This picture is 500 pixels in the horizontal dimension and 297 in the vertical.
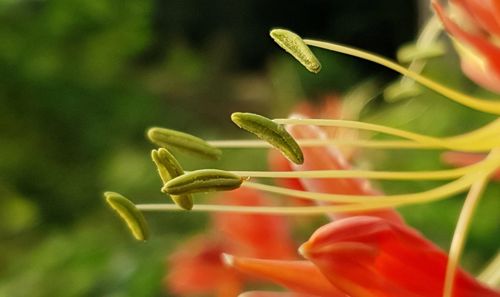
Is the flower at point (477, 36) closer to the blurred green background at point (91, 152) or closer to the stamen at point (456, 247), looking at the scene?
the stamen at point (456, 247)

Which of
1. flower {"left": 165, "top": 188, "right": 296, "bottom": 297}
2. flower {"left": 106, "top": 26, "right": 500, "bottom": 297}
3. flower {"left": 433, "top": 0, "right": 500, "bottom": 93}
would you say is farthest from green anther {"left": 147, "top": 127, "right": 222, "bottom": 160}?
flower {"left": 165, "top": 188, "right": 296, "bottom": 297}

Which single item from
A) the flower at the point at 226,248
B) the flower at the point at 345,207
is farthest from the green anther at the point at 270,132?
the flower at the point at 226,248

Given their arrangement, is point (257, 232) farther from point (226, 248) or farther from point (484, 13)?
point (484, 13)

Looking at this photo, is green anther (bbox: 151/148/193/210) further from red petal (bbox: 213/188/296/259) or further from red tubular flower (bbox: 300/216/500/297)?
red petal (bbox: 213/188/296/259)

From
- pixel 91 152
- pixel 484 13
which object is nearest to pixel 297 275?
pixel 484 13

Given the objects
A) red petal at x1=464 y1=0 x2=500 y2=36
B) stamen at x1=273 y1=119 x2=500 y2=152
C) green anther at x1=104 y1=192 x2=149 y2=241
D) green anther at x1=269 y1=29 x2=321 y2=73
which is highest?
red petal at x1=464 y1=0 x2=500 y2=36

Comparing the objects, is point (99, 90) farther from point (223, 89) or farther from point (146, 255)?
point (223, 89)
